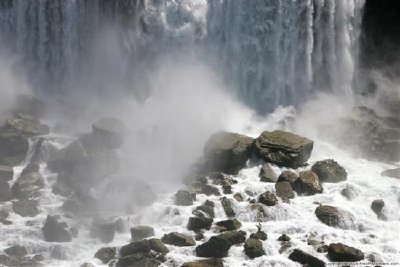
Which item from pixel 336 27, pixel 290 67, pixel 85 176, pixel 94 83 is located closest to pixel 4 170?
pixel 85 176

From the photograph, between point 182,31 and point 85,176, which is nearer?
point 85,176

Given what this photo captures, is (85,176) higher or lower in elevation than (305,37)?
lower

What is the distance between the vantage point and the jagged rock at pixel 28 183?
33562mm

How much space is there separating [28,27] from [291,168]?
68.6 feet

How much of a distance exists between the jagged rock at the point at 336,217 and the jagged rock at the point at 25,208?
1391 cm

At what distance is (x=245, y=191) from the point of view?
33375 millimetres

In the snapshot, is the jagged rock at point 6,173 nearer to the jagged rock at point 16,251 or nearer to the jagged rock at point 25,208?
the jagged rock at point 25,208

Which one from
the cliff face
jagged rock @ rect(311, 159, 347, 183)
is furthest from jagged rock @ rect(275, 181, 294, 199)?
the cliff face

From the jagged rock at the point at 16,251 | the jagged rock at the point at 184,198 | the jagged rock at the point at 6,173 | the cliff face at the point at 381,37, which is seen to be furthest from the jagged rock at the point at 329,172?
the jagged rock at the point at 6,173

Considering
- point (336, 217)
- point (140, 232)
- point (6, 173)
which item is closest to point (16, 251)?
point (140, 232)

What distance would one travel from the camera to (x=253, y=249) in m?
27.9

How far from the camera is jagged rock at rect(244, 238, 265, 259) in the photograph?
91.4ft

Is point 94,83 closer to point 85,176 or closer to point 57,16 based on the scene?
point 57,16

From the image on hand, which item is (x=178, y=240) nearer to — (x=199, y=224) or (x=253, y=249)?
(x=199, y=224)
